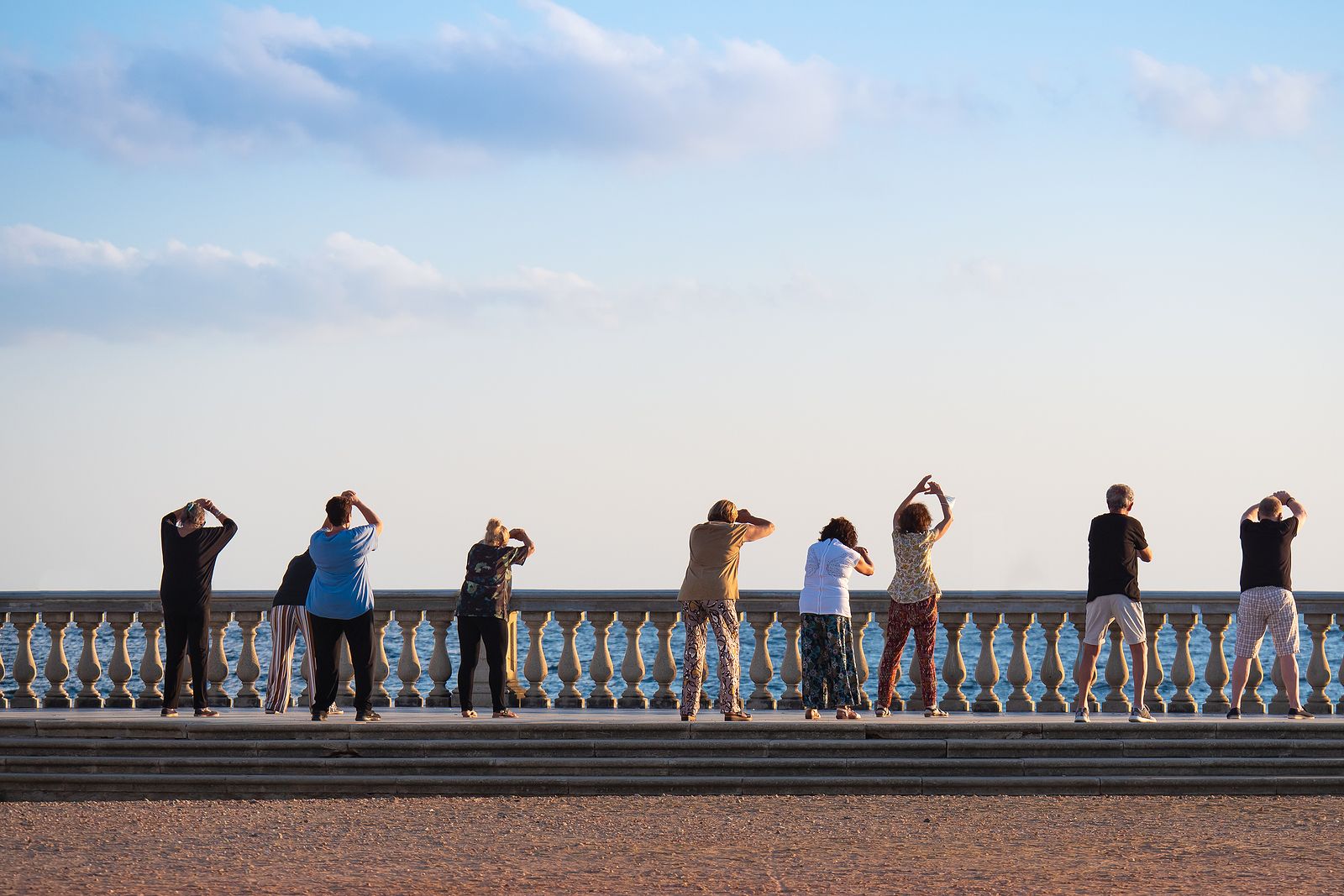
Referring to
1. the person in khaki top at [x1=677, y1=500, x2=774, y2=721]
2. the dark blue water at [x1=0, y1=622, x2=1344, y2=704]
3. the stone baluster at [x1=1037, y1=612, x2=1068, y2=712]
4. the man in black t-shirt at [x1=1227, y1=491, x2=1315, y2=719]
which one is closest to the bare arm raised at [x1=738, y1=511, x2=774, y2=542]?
the person in khaki top at [x1=677, y1=500, x2=774, y2=721]

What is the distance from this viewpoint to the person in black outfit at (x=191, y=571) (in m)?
12.3

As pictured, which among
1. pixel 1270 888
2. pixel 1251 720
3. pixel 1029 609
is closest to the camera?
pixel 1270 888

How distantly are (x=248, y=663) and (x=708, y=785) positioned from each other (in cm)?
453

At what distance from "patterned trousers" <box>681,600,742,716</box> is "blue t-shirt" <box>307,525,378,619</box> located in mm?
2386

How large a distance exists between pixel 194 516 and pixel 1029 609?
21.2 feet

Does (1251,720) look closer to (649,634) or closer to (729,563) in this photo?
(729,563)

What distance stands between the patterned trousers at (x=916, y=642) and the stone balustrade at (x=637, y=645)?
0.29 metres

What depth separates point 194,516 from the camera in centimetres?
1238

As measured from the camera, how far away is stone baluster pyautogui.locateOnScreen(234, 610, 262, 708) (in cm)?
1362

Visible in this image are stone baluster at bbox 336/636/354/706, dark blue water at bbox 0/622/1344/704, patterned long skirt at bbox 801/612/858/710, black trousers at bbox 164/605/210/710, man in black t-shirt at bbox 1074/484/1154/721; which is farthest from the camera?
dark blue water at bbox 0/622/1344/704

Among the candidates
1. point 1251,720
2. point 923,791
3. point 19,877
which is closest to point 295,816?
point 19,877

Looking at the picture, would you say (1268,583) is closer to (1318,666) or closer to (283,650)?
(1318,666)

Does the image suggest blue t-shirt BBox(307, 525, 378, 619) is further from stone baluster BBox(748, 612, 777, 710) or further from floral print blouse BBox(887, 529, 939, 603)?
floral print blouse BBox(887, 529, 939, 603)

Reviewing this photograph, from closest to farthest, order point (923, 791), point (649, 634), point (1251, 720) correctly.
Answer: point (923, 791) < point (1251, 720) < point (649, 634)
